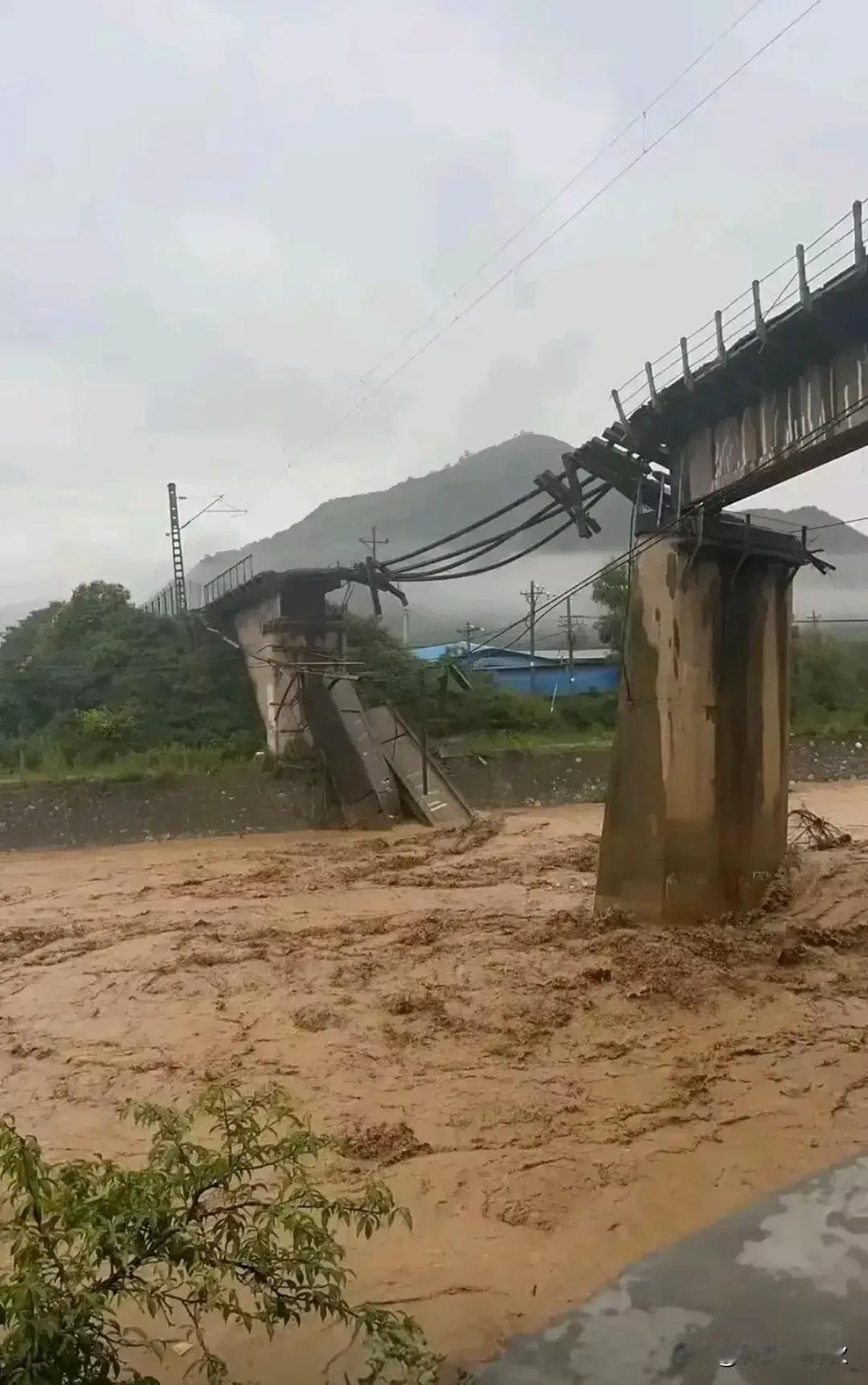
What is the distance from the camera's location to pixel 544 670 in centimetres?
4944

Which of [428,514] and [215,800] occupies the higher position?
[428,514]

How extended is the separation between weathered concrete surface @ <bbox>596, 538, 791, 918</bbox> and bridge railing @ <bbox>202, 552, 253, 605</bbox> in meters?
22.7

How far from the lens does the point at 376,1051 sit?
1156 cm

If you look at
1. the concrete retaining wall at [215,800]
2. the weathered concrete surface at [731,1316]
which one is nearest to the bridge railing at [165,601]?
the concrete retaining wall at [215,800]

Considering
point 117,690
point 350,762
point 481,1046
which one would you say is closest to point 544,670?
point 117,690

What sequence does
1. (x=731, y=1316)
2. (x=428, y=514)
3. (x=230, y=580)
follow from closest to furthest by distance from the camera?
(x=731, y=1316) < (x=230, y=580) < (x=428, y=514)

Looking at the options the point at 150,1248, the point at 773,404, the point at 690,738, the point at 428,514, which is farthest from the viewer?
the point at 428,514

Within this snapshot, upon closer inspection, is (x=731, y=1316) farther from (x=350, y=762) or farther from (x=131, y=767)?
(x=131, y=767)

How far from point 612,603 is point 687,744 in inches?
1326

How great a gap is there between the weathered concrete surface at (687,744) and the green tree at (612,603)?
30541mm

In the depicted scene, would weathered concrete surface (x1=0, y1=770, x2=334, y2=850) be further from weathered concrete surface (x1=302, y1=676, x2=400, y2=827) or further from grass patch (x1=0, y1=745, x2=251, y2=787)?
weathered concrete surface (x1=302, y1=676, x2=400, y2=827)

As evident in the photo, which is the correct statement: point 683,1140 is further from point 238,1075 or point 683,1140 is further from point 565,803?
point 565,803

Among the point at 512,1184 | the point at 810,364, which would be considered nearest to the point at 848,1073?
the point at 512,1184

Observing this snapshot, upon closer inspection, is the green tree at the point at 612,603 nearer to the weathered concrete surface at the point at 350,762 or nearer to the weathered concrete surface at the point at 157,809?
the weathered concrete surface at the point at 350,762
